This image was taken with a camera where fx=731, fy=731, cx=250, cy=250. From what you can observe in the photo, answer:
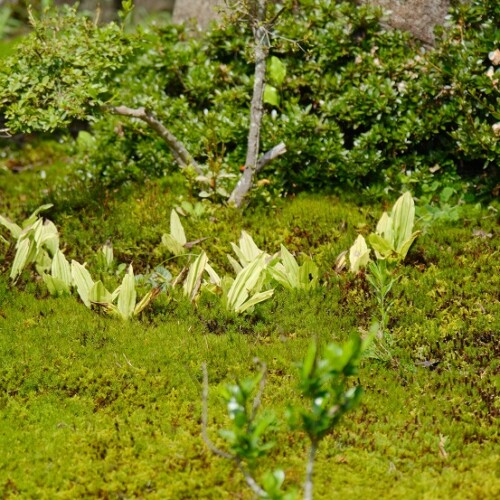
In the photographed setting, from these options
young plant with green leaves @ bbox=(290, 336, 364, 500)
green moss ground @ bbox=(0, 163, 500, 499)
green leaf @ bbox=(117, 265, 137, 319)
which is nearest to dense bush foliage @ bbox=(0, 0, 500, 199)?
green moss ground @ bbox=(0, 163, 500, 499)

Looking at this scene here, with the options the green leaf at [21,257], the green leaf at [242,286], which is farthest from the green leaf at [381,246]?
the green leaf at [21,257]

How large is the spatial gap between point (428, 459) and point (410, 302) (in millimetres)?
1416

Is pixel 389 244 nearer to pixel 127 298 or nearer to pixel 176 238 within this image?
pixel 176 238

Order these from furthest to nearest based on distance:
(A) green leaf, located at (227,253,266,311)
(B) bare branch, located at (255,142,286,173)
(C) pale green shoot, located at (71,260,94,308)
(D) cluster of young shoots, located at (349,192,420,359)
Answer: (B) bare branch, located at (255,142,286,173) → (D) cluster of young shoots, located at (349,192,420,359) → (C) pale green shoot, located at (71,260,94,308) → (A) green leaf, located at (227,253,266,311)

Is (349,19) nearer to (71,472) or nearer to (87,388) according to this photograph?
(87,388)

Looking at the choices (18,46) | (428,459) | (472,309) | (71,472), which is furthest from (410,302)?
(18,46)

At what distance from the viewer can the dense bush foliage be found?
5.76 meters

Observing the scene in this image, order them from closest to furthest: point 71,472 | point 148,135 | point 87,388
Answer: point 71,472 < point 87,388 < point 148,135

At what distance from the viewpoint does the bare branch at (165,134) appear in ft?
19.1

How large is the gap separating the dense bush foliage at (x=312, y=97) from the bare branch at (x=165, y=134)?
199mm

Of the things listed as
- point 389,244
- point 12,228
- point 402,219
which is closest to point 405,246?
point 389,244

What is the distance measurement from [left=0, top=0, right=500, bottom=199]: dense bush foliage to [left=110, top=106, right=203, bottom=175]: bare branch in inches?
7.8

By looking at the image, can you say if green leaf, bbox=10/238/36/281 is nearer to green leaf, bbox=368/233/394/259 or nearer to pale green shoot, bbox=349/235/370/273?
pale green shoot, bbox=349/235/370/273

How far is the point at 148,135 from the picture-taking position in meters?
6.70
